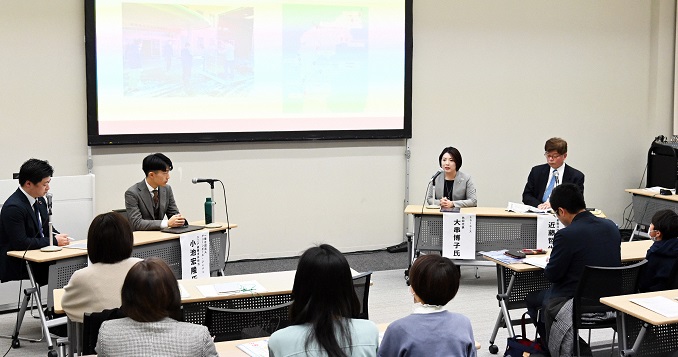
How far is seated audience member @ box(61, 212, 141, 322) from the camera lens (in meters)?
3.91

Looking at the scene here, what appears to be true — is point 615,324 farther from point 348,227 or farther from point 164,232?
point 348,227

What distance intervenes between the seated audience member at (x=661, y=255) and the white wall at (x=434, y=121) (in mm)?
3981

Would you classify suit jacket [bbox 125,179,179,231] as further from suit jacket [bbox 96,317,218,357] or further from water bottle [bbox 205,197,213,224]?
suit jacket [bbox 96,317,218,357]

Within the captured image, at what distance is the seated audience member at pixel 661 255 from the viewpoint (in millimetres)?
4852

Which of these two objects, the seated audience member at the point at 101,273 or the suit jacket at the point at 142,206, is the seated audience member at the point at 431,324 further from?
the suit jacket at the point at 142,206

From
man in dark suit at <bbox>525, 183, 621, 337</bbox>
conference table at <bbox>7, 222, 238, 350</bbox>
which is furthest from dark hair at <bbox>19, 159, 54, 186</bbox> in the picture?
man in dark suit at <bbox>525, 183, 621, 337</bbox>

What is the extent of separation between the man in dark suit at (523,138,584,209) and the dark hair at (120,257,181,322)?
4900mm

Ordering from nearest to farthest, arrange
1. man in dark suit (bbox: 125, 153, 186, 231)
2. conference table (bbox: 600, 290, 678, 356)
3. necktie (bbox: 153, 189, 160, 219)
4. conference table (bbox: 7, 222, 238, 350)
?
conference table (bbox: 600, 290, 678, 356) → conference table (bbox: 7, 222, 238, 350) → man in dark suit (bbox: 125, 153, 186, 231) → necktie (bbox: 153, 189, 160, 219)

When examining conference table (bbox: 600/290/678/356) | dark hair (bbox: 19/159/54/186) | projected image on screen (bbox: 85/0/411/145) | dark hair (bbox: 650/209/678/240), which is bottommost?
conference table (bbox: 600/290/678/356)

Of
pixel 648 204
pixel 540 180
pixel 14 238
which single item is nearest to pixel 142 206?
pixel 14 238

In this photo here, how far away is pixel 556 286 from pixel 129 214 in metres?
3.25

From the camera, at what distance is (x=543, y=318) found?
190 inches

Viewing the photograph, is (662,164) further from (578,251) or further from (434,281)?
(434,281)

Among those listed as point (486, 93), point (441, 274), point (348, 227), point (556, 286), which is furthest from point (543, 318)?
point (486, 93)
